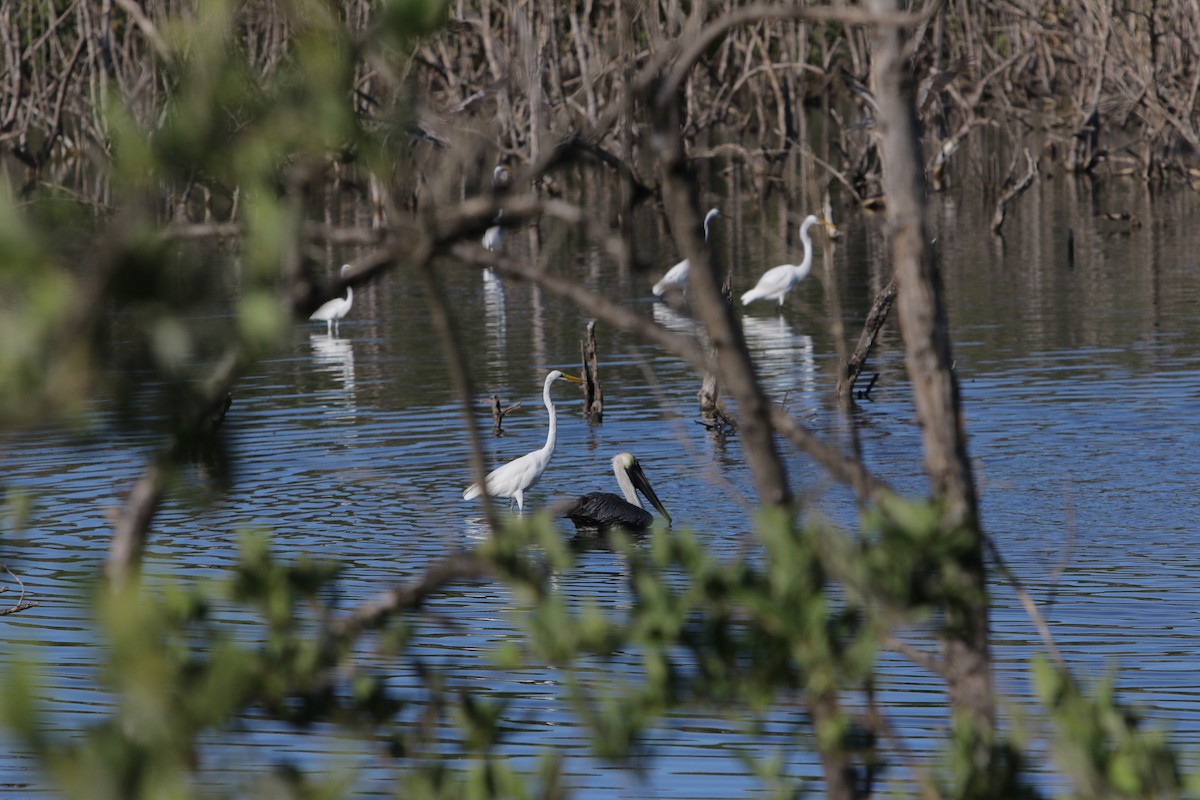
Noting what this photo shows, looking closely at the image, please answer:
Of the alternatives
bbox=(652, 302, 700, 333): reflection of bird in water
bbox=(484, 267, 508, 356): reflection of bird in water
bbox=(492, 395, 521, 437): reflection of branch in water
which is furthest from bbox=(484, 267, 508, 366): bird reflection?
bbox=(492, 395, 521, 437): reflection of branch in water

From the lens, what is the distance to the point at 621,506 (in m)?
10.0

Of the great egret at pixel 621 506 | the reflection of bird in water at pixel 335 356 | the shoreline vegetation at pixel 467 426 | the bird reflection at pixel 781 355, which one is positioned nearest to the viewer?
the shoreline vegetation at pixel 467 426

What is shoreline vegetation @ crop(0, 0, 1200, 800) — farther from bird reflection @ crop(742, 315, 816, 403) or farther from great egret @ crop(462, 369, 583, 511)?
bird reflection @ crop(742, 315, 816, 403)

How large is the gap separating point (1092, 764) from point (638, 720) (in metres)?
0.71

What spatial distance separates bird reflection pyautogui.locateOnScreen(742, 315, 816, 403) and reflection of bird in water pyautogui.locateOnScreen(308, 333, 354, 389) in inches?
152

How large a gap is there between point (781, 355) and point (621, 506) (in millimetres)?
7007

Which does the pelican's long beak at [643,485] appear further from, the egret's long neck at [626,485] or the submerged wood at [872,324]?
the submerged wood at [872,324]

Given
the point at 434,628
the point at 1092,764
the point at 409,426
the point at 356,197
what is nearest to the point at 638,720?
the point at 1092,764

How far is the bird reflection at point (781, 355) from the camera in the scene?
1461 centimetres

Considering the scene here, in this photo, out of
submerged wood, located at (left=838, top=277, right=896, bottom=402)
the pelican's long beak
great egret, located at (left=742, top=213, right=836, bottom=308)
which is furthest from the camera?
great egret, located at (left=742, top=213, right=836, bottom=308)

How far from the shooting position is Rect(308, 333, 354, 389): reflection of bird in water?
16.3 m

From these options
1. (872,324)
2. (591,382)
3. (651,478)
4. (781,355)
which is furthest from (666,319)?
(651,478)

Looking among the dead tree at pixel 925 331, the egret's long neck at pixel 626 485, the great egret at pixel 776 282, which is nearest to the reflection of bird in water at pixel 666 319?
the great egret at pixel 776 282

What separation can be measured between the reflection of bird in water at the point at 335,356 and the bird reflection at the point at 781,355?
3.85m
